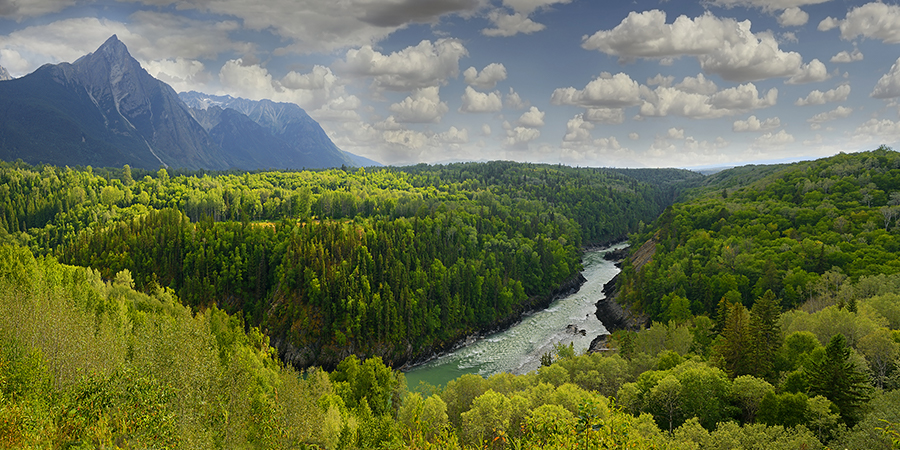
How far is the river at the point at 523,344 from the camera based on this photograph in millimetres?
76500

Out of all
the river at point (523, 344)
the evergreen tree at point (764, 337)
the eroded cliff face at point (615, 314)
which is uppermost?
the evergreen tree at point (764, 337)

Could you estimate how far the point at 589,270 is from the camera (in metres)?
144

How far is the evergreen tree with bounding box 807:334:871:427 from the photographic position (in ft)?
108

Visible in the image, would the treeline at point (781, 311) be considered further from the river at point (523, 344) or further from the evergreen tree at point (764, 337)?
the river at point (523, 344)

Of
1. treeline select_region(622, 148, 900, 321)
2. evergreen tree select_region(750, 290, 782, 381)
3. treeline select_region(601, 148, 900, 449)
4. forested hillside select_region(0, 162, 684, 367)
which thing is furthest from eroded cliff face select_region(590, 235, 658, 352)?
evergreen tree select_region(750, 290, 782, 381)

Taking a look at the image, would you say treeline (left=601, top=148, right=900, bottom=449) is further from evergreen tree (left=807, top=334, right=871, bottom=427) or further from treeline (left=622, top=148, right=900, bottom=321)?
treeline (left=622, top=148, right=900, bottom=321)

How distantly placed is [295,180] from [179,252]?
4034 inches

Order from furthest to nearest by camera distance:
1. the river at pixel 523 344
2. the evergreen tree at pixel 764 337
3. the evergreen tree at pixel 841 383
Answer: the river at pixel 523 344
the evergreen tree at pixel 764 337
the evergreen tree at pixel 841 383

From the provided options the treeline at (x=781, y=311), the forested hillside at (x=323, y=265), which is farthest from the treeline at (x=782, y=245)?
the forested hillside at (x=323, y=265)

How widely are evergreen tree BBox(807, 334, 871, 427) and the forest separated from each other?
179mm

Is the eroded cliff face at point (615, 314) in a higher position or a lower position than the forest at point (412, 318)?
lower

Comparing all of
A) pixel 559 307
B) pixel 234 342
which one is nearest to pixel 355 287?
pixel 234 342

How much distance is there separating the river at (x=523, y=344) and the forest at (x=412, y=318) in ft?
14.6

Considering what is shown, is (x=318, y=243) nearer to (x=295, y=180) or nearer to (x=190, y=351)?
(x=190, y=351)
